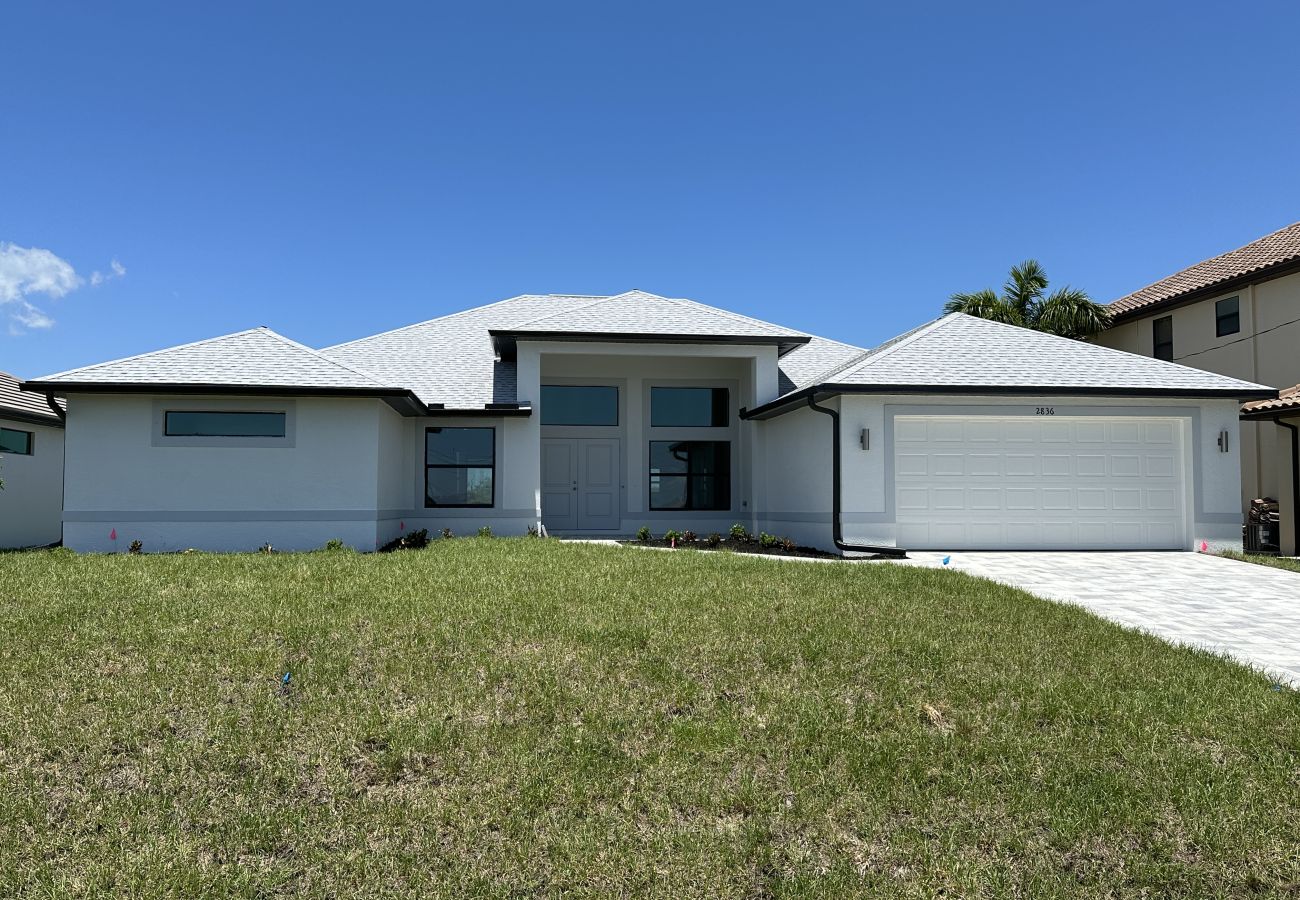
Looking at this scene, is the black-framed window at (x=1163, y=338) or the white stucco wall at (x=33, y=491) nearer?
the white stucco wall at (x=33, y=491)

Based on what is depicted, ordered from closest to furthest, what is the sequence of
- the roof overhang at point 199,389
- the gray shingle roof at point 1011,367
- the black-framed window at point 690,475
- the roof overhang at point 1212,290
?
the roof overhang at point 199,389
the gray shingle roof at point 1011,367
the black-framed window at point 690,475
the roof overhang at point 1212,290

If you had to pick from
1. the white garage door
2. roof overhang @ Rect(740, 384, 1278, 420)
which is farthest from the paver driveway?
roof overhang @ Rect(740, 384, 1278, 420)

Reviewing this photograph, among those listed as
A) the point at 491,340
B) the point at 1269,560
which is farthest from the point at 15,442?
the point at 1269,560

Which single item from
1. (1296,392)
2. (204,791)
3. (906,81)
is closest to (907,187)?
(906,81)

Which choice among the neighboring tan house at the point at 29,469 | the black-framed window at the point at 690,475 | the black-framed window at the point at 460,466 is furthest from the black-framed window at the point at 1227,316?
the neighboring tan house at the point at 29,469

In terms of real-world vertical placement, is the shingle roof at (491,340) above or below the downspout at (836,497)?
above

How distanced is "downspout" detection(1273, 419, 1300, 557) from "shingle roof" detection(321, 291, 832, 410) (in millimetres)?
9753

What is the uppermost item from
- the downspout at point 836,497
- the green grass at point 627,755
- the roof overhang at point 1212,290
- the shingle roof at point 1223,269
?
the shingle roof at point 1223,269

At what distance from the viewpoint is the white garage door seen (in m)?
14.7

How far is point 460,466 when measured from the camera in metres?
17.8

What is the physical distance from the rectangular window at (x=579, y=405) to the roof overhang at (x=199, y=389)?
210 inches

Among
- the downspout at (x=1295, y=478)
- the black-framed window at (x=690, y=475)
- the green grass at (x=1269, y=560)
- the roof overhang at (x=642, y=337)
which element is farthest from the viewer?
the black-framed window at (x=690, y=475)

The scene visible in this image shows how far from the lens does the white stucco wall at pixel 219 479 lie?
14.1 metres

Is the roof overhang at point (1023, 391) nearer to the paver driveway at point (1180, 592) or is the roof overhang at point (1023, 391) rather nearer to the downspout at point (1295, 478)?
the downspout at point (1295, 478)
